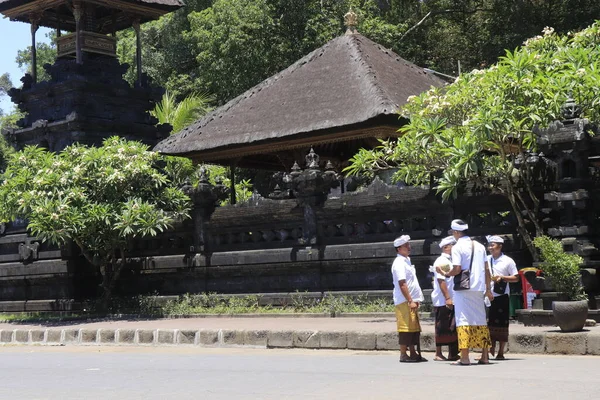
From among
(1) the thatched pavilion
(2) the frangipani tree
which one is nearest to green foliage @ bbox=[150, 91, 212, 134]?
(1) the thatched pavilion

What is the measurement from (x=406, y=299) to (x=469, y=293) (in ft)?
2.81

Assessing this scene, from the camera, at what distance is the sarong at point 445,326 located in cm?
1124

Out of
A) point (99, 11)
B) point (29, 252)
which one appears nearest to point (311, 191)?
point (29, 252)

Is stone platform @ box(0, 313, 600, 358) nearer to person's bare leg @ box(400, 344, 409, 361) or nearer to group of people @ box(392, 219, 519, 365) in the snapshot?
group of people @ box(392, 219, 519, 365)

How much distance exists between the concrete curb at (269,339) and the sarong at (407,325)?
1.39 meters

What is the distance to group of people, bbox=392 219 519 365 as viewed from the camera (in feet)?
34.7

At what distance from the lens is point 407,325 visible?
11219mm

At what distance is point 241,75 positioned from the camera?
34.0m

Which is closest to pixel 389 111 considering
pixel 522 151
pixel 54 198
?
pixel 522 151

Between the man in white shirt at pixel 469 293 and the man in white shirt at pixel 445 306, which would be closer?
the man in white shirt at pixel 469 293

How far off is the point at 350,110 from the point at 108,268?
7.04 meters

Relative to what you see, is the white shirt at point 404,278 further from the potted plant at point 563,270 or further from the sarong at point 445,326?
the potted plant at point 563,270

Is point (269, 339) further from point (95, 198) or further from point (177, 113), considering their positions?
point (177, 113)

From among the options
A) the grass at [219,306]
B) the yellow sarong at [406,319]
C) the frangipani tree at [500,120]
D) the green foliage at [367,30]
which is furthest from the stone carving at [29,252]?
the yellow sarong at [406,319]
